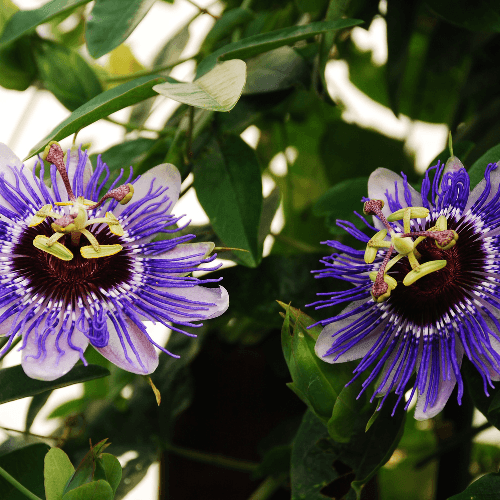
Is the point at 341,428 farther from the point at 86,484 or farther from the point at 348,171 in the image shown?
the point at 348,171

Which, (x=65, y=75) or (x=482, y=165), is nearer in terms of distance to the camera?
(x=482, y=165)

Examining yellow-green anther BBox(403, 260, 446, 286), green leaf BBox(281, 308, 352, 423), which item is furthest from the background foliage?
yellow-green anther BBox(403, 260, 446, 286)

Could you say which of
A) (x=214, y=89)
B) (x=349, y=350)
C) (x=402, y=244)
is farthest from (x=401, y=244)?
(x=214, y=89)

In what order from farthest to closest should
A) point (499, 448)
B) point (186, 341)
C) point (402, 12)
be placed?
point (499, 448)
point (186, 341)
point (402, 12)

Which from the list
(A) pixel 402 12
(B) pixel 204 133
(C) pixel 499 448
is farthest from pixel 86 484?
(C) pixel 499 448

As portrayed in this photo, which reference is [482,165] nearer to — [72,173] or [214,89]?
[214,89]

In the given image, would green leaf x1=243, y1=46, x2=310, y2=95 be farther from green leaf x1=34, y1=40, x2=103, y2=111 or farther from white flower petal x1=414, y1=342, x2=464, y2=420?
white flower petal x1=414, y1=342, x2=464, y2=420

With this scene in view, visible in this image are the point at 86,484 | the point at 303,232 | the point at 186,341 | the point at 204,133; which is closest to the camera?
the point at 86,484
